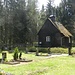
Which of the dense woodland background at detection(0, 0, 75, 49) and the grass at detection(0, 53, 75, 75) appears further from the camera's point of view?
the dense woodland background at detection(0, 0, 75, 49)

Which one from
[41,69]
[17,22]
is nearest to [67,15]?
[17,22]

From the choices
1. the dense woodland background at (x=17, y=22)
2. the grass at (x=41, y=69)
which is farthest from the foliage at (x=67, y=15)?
the grass at (x=41, y=69)

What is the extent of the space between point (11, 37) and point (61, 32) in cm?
1933

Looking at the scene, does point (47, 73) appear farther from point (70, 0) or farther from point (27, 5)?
point (70, 0)

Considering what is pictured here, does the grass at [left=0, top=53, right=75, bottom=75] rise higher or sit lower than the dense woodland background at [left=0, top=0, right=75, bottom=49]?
lower

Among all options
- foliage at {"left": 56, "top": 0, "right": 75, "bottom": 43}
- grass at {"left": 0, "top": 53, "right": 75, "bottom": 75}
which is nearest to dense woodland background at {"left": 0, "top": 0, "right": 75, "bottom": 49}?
foliage at {"left": 56, "top": 0, "right": 75, "bottom": 43}

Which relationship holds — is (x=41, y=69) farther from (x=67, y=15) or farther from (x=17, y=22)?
(x=67, y=15)

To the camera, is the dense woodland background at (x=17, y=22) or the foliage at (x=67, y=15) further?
the foliage at (x=67, y=15)

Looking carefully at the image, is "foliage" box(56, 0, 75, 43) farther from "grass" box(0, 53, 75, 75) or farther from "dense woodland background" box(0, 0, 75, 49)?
"grass" box(0, 53, 75, 75)

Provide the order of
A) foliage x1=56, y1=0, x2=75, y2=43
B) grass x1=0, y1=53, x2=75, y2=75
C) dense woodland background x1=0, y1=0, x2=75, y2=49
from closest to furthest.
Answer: grass x1=0, y1=53, x2=75, y2=75 → dense woodland background x1=0, y1=0, x2=75, y2=49 → foliage x1=56, y1=0, x2=75, y2=43

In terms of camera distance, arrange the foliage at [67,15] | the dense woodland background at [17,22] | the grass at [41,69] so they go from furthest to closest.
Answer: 1. the foliage at [67,15]
2. the dense woodland background at [17,22]
3. the grass at [41,69]

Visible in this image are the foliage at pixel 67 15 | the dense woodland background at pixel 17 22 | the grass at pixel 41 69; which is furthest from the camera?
the foliage at pixel 67 15

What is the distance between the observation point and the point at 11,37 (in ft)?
214

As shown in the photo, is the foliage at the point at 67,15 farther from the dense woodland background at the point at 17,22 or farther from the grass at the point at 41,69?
the grass at the point at 41,69
